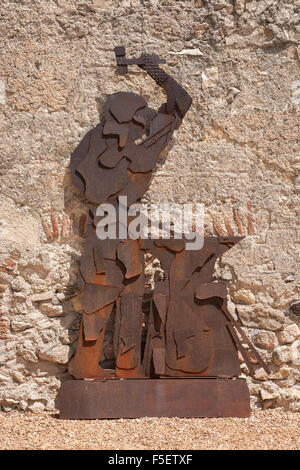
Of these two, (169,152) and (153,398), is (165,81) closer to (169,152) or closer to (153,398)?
(169,152)

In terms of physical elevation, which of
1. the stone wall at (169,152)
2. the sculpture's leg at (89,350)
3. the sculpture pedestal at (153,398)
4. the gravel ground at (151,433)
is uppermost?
the stone wall at (169,152)

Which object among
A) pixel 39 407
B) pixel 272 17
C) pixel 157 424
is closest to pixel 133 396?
pixel 157 424

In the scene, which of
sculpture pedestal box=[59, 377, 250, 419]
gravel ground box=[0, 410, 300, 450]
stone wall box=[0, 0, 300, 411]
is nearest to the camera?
gravel ground box=[0, 410, 300, 450]

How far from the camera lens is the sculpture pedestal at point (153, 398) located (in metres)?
3.87

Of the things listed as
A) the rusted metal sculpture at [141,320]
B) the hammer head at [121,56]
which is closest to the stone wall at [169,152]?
the hammer head at [121,56]

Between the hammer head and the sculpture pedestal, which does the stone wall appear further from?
the sculpture pedestal

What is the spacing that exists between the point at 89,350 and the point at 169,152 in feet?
5.16

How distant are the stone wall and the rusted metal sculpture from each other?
199mm

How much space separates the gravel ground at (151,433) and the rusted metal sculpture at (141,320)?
0.36 ft

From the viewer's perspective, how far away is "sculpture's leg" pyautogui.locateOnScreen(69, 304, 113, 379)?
155 inches

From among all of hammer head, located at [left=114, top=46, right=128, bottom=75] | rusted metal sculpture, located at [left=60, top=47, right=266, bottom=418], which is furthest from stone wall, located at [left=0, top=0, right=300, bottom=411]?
rusted metal sculpture, located at [left=60, top=47, right=266, bottom=418]

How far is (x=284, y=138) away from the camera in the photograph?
4.29m

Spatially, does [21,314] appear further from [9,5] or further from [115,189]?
[9,5]

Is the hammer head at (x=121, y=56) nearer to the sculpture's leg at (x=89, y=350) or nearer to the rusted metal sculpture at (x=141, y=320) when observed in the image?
the rusted metal sculpture at (x=141, y=320)
